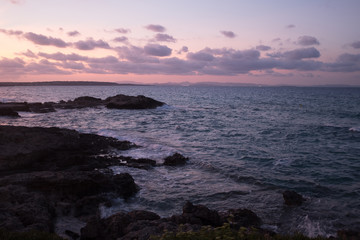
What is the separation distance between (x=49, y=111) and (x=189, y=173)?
43.3 metres

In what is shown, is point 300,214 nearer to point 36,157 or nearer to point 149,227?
point 149,227

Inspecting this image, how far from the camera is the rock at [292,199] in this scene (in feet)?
43.3

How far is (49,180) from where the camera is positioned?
13.2 meters

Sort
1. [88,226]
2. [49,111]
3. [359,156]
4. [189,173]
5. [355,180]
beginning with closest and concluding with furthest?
1. [88,226]
2. [355,180]
3. [189,173]
4. [359,156]
5. [49,111]

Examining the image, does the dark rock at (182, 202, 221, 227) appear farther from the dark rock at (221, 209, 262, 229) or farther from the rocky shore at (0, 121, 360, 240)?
the dark rock at (221, 209, 262, 229)

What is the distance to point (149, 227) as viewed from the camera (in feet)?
27.4

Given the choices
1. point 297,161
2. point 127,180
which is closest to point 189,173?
point 127,180

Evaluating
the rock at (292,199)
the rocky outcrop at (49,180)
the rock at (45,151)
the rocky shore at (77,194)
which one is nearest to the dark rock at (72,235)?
the rocky shore at (77,194)

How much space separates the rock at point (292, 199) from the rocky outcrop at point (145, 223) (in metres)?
2.94

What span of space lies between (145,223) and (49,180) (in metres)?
6.83

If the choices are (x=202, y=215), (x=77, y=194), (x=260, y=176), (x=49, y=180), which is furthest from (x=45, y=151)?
(x=260, y=176)

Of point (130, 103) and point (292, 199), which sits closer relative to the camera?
point (292, 199)

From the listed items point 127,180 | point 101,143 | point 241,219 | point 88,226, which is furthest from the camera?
point 101,143

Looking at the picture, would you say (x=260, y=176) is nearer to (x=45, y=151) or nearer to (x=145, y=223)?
(x=145, y=223)
